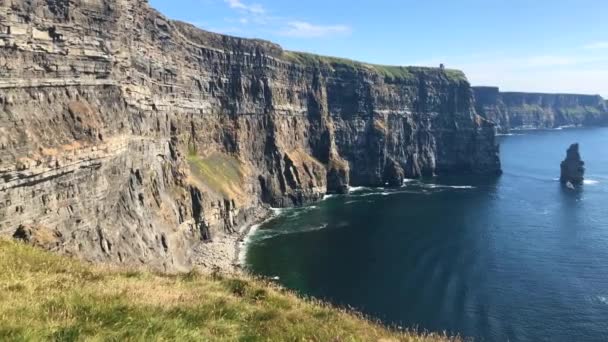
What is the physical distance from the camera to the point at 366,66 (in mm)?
165750

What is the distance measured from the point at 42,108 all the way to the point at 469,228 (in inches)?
3201

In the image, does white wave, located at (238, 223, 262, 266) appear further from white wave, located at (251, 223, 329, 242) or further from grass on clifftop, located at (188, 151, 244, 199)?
grass on clifftop, located at (188, 151, 244, 199)

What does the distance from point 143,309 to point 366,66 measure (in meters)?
161

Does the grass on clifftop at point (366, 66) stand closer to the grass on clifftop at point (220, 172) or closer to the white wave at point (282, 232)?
the grass on clifftop at point (220, 172)

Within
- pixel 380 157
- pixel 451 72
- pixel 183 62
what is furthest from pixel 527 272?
pixel 451 72

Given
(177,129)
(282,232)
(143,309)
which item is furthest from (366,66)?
(143,309)

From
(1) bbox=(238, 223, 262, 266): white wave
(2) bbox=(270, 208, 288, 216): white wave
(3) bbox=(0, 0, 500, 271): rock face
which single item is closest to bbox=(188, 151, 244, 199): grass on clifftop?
(3) bbox=(0, 0, 500, 271): rock face

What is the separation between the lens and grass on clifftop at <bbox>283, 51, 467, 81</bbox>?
14338 cm

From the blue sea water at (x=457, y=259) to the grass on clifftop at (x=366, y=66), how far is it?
4465cm

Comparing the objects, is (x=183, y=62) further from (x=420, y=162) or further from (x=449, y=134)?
(x=449, y=134)

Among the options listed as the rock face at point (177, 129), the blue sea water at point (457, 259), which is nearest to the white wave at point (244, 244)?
the blue sea water at point (457, 259)

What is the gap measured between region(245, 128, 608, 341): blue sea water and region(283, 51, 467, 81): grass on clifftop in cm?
4465

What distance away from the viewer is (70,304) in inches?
482

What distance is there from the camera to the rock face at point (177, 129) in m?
41.0
